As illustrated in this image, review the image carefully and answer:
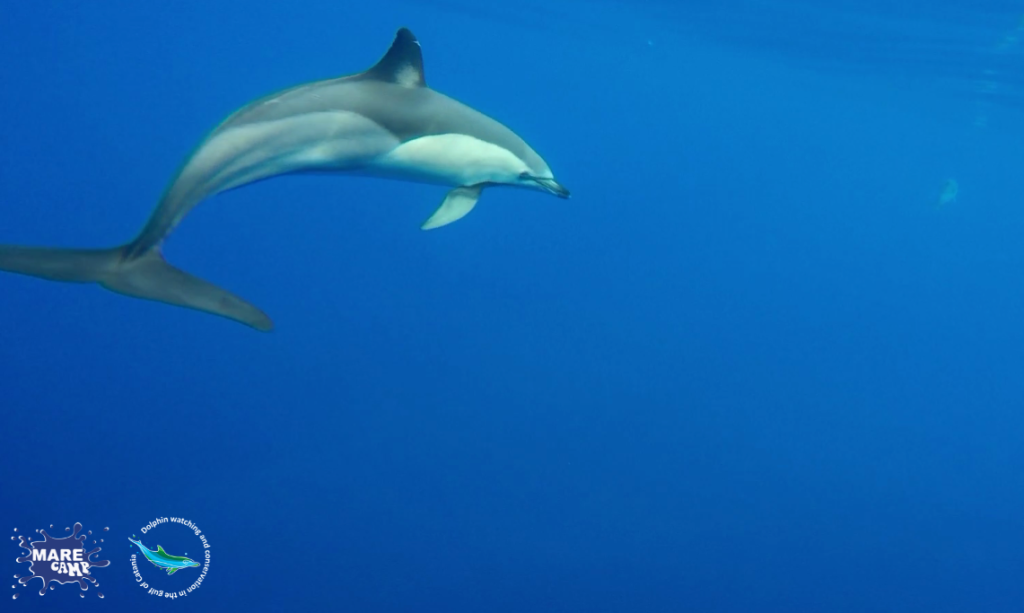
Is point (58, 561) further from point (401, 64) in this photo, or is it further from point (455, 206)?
point (401, 64)

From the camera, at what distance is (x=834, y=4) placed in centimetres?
1744

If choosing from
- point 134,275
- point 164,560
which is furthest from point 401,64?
point 164,560

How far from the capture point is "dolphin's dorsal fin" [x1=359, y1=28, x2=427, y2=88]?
5148 millimetres

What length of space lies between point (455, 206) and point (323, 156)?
4.47 ft

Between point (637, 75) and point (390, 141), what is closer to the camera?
point (390, 141)

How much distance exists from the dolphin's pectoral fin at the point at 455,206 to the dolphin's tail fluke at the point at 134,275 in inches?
82.5

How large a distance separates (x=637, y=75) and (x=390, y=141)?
3845 cm

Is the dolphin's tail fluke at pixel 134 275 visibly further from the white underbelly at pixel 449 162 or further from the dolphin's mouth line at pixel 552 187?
the dolphin's mouth line at pixel 552 187

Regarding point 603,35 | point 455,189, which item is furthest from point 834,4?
point 455,189

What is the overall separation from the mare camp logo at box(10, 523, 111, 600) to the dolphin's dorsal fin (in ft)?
20.6

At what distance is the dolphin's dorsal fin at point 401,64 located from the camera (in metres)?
5.15

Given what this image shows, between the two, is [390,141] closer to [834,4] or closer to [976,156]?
[834,4]

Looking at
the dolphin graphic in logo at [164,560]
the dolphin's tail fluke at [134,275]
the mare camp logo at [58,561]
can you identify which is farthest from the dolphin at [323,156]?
the mare camp logo at [58,561]

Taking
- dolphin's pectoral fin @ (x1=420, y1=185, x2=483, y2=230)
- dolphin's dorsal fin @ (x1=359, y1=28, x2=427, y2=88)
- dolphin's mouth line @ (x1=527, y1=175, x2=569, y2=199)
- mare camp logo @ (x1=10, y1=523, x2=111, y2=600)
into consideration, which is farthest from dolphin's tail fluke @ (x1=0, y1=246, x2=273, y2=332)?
mare camp logo @ (x1=10, y1=523, x2=111, y2=600)
